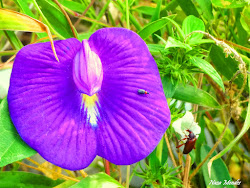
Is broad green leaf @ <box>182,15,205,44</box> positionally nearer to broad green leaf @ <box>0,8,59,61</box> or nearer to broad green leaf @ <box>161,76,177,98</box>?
broad green leaf @ <box>161,76,177,98</box>

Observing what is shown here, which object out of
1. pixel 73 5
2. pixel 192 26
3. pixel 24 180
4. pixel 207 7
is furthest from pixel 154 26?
pixel 24 180

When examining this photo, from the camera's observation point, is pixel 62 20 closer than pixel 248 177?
Yes

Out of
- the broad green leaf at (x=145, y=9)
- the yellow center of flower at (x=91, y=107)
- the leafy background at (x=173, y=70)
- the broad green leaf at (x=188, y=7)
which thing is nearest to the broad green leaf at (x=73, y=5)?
the leafy background at (x=173, y=70)

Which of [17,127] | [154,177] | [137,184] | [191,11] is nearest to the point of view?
[17,127]

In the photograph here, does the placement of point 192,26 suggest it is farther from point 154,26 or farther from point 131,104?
point 131,104

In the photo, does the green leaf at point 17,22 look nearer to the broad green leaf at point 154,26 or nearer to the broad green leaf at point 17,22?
the broad green leaf at point 17,22

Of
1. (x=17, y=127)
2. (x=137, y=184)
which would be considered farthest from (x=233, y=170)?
(x=17, y=127)

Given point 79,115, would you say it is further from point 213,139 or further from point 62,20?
point 213,139

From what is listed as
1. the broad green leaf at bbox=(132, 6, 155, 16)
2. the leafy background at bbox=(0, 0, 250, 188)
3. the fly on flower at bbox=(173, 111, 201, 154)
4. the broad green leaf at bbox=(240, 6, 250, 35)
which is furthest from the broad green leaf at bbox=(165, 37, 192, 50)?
the broad green leaf at bbox=(132, 6, 155, 16)
